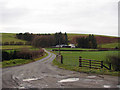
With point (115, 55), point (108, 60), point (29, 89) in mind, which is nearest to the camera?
point (29, 89)

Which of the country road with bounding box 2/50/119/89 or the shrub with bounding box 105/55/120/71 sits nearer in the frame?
the country road with bounding box 2/50/119/89

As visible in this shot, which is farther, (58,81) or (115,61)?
(115,61)

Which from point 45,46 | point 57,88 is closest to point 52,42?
point 45,46

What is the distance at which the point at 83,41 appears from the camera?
98.8m

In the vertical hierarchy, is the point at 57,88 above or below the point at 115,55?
below

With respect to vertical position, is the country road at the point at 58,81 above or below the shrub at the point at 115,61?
below

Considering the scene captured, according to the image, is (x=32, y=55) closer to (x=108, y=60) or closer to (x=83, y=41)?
(x=108, y=60)

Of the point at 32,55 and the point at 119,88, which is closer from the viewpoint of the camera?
the point at 119,88

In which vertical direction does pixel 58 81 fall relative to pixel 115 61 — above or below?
below

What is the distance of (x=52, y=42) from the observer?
100m

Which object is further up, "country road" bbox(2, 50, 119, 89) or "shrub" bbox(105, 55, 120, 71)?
"shrub" bbox(105, 55, 120, 71)

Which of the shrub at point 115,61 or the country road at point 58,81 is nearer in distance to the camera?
the country road at point 58,81

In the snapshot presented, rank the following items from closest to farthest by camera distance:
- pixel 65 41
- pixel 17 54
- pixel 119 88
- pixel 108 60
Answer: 1. pixel 119 88
2. pixel 108 60
3. pixel 17 54
4. pixel 65 41

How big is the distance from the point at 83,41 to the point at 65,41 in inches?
914
